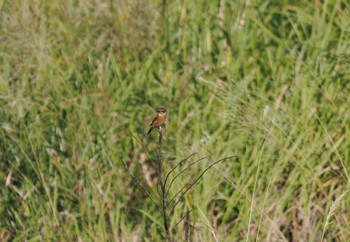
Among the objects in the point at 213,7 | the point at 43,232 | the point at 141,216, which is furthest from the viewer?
the point at 213,7

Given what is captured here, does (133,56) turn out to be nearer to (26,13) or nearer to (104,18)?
(104,18)

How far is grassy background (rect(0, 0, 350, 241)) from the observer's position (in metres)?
3.10

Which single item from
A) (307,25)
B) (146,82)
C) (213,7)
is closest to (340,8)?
(307,25)

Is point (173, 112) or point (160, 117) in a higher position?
point (160, 117)

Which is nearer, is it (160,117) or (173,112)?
(160,117)

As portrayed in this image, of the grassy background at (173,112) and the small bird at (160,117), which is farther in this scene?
the grassy background at (173,112)

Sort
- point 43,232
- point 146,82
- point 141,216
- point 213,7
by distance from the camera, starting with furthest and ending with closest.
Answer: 1. point 213,7
2. point 146,82
3. point 141,216
4. point 43,232

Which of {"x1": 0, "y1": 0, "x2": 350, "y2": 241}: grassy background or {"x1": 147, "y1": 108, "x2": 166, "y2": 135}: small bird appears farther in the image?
{"x1": 0, "y1": 0, "x2": 350, "y2": 241}: grassy background

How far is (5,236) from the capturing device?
10.4 feet

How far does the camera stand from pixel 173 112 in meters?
3.42

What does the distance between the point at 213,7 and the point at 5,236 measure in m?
1.35

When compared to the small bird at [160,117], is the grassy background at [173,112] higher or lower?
lower

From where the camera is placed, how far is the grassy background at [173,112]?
10.2 feet

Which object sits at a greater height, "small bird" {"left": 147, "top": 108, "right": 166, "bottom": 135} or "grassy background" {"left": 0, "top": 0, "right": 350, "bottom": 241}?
"small bird" {"left": 147, "top": 108, "right": 166, "bottom": 135}
